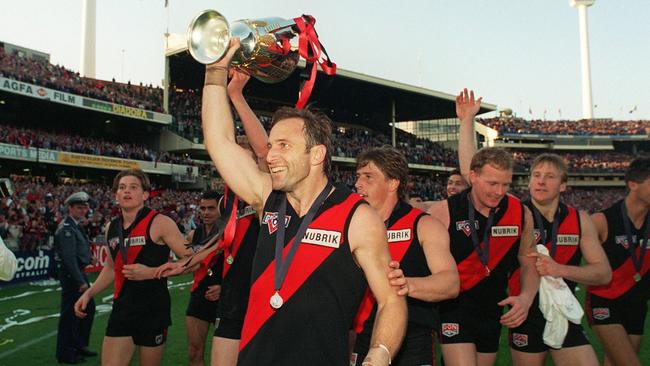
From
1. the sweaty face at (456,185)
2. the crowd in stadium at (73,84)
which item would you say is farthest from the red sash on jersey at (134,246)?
the crowd in stadium at (73,84)

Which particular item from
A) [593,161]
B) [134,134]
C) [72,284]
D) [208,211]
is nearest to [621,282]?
[208,211]

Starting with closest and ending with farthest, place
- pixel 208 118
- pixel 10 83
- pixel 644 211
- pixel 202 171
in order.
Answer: pixel 208 118 < pixel 644 211 < pixel 10 83 < pixel 202 171

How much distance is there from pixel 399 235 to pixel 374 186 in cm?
40

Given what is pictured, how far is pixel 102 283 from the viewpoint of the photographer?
17.7 ft

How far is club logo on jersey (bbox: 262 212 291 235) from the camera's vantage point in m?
2.71

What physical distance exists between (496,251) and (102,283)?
381cm

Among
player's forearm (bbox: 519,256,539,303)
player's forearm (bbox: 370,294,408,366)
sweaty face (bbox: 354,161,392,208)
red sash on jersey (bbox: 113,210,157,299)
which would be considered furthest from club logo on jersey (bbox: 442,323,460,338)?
red sash on jersey (bbox: 113,210,157,299)

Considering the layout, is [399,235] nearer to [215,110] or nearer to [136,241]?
[215,110]

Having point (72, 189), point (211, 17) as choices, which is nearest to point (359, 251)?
point (211, 17)

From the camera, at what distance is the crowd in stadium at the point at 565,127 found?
70.6 metres

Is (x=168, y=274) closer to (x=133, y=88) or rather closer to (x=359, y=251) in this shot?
(x=359, y=251)

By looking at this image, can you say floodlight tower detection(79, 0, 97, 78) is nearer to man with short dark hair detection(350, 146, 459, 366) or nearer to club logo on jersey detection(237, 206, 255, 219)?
club logo on jersey detection(237, 206, 255, 219)

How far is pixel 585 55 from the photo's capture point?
93.3 metres

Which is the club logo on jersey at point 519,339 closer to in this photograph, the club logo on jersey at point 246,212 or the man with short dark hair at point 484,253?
the man with short dark hair at point 484,253
